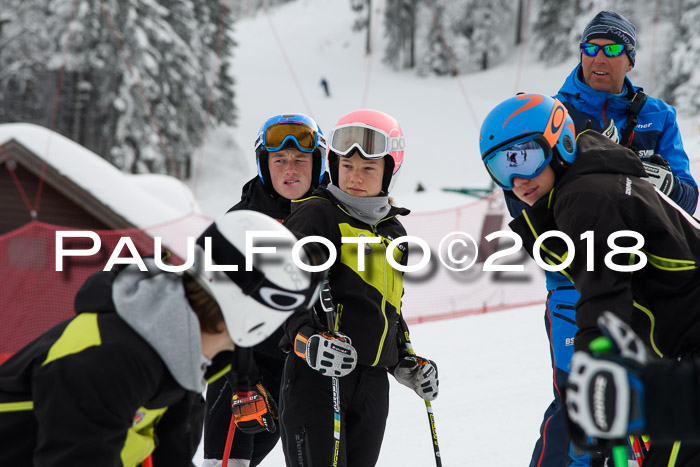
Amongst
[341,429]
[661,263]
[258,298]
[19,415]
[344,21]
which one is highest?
[344,21]

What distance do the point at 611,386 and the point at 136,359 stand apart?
1.27 meters

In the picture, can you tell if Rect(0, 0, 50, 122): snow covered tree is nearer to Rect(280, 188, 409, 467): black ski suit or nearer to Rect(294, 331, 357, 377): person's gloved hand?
Rect(280, 188, 409, 467): black ski suit

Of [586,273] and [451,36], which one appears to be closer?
[586,273]

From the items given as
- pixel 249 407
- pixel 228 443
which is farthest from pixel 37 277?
pixel 249 407

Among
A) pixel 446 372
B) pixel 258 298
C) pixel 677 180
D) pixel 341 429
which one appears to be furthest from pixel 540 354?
pixel 258 298

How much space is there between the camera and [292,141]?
4.09 metres

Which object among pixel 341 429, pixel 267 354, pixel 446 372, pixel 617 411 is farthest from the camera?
pixel 446 372

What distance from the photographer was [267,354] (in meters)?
3.84

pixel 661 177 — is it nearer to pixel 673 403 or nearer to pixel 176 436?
pixel 673 403

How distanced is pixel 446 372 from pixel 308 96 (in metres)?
36.6

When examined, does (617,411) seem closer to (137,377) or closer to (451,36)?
(137,377)

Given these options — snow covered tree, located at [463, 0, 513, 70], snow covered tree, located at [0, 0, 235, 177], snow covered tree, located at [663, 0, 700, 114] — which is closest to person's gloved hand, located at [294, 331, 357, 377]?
snow covered tree, located at [0, 0, 235, 177]

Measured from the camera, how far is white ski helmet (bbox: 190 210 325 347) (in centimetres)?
209

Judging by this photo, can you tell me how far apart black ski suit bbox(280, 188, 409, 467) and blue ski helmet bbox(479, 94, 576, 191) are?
31.5 inches
